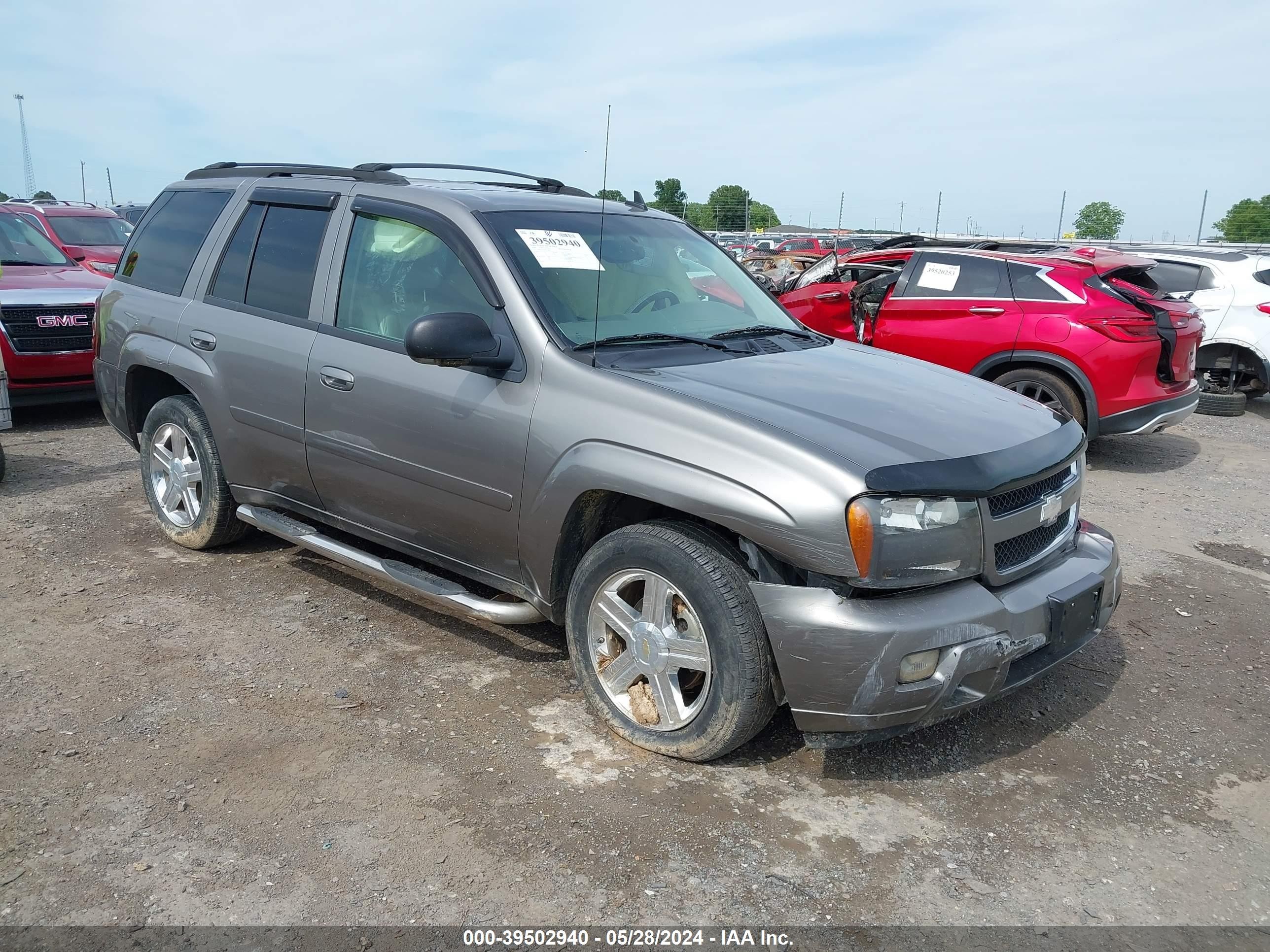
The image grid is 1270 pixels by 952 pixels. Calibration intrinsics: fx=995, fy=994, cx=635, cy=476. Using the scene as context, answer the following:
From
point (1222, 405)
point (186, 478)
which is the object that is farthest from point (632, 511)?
point (1222, 405)

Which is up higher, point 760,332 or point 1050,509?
point 760,332

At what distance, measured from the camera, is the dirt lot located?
2.69 m

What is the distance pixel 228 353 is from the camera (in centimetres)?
456

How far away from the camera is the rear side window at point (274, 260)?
14.2 ft

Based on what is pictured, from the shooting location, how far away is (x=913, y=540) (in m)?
2.90

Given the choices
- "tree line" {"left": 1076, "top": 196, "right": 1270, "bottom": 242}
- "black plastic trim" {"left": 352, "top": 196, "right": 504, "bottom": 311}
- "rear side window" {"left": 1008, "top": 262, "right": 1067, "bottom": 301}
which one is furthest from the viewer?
"tree line" {"left": 1076, "top": 196, "right": 1270, "bottom": 242}

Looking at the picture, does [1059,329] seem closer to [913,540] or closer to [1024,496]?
[1024,496]

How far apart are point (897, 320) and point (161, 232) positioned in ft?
18.5

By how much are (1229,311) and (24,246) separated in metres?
12.1

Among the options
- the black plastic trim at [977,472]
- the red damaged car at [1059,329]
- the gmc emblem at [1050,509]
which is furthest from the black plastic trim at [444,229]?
the red damaged car at [1059,329]

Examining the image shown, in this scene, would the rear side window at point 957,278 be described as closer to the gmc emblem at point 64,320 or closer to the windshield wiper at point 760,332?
the windshield wiper at point 760,332

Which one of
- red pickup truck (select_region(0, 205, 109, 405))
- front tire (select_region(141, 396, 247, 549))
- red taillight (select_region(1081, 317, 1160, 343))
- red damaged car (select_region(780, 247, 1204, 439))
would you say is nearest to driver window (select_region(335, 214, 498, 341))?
front tire (select_region(141, 396, 247, 549))

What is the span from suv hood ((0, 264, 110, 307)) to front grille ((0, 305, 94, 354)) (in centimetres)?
6

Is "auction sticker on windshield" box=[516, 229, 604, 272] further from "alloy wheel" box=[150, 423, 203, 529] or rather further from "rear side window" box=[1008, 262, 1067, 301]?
"rear side window" box=[1008, 262, 1067, 301]
